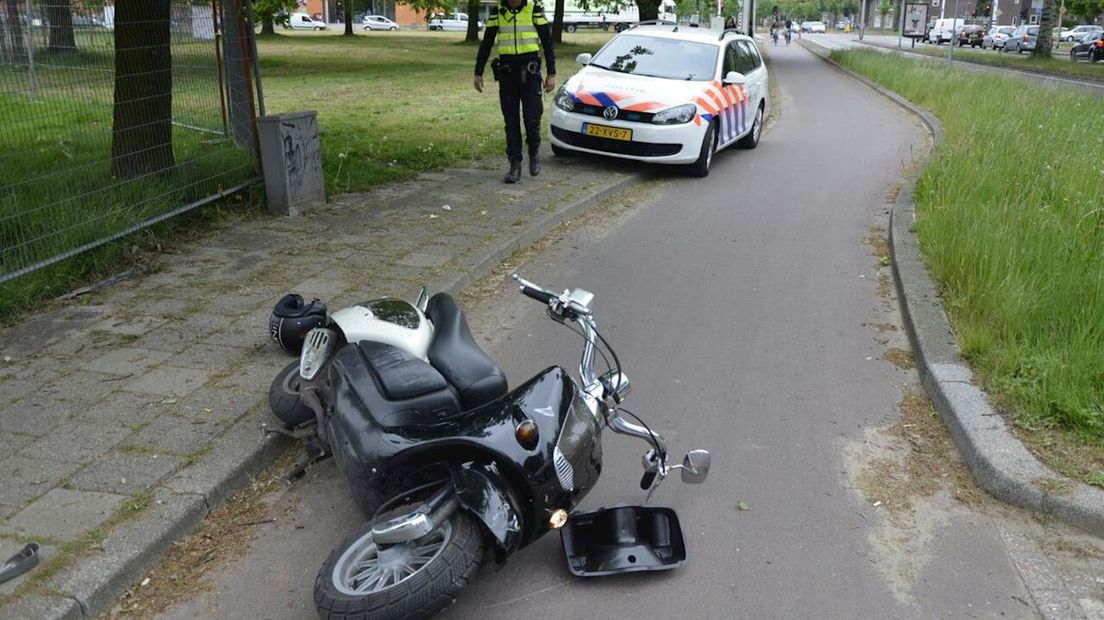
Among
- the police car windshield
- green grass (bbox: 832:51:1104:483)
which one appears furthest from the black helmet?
the police car windshield

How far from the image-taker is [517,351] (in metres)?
5.65

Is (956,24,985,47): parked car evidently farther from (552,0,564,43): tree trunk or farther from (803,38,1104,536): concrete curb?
(803,38,1104,536): concrete curb

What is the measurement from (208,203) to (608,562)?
222 inches

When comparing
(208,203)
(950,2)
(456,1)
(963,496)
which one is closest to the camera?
(963,496)

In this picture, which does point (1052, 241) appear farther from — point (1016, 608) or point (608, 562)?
point (608, 562)

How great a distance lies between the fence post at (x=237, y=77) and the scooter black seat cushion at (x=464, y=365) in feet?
17.7

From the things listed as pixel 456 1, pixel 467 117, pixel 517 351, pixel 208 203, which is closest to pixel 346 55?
pixel 456 1

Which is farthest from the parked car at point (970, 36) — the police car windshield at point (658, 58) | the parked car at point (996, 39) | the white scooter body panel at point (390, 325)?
the white scooter body panel at point (390, 325)

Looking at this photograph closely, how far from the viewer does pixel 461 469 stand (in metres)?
3.12

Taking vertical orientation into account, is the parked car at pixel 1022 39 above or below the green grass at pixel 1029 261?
above

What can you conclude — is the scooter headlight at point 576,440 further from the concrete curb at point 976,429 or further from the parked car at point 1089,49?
the parked car at point 1089,49

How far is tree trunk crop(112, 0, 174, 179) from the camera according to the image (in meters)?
6.95

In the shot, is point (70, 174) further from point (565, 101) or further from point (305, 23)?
point (305, 23)

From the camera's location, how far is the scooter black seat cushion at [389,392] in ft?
10.8
